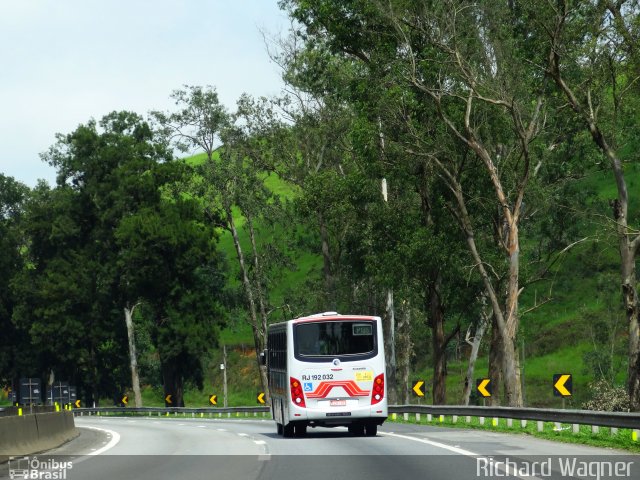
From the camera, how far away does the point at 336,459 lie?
19.4 meters

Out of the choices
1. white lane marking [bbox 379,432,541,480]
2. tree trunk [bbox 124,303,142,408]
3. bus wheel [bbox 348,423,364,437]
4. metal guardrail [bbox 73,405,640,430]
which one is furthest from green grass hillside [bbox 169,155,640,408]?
white lane marking [bbox 379,432,541,480]

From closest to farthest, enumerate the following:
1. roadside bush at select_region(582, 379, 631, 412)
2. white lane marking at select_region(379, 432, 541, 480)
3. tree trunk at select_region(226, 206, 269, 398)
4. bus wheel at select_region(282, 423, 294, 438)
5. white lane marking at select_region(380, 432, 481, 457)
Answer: white lane marking at select_region(379, 432, 541, 480)
white lane marking at select_region(380, 432, 481, 457)
bus wheel at select_region(282, 423, 294, 438)
roadside bush at select_region(582, 379, 631, 412)
tree trunk at select_region(226, 206, 269, 398)

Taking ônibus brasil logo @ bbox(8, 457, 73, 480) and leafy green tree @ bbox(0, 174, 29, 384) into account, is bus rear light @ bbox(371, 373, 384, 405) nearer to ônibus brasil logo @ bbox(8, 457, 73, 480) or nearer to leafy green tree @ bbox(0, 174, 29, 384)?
ônibus brasil logo @ bbox(8, 457, 73, 480)

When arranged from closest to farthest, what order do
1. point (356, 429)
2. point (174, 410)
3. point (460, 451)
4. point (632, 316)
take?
point (460, 451)
point (356, 429)
point (632, 316)
point (174, 410)

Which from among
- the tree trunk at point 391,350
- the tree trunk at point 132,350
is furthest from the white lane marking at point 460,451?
the tree trunk at point 132,350

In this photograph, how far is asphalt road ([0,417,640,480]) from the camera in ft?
53.3

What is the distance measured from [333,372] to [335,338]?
2.72 ft

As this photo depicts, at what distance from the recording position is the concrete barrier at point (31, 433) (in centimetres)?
2103

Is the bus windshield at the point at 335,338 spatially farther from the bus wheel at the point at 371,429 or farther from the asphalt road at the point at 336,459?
the asphalt road at the point at 336,459

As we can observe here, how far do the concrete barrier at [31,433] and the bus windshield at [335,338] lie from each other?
5882mm

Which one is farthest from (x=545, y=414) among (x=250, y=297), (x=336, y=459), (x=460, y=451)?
(x=250, y=297)

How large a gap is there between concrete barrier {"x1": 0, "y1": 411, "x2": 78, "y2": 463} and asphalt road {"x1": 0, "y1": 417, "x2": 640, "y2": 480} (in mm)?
420

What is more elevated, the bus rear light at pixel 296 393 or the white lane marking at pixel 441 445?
the bus rear light at pixel 296 393

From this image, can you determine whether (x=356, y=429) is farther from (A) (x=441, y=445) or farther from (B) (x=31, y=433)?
(B) (x=31, y=433)
